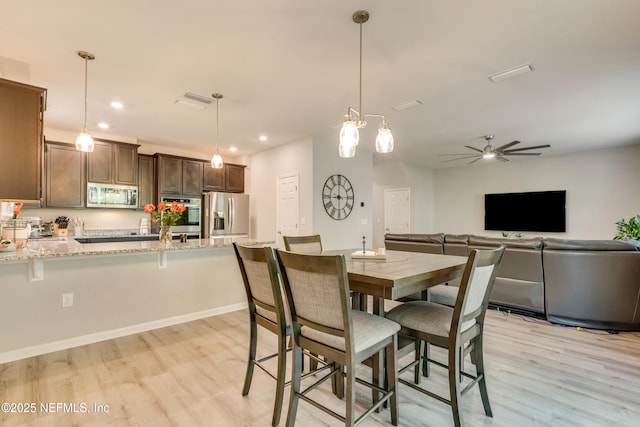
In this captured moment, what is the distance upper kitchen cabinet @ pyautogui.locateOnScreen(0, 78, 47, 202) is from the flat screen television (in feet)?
27.2

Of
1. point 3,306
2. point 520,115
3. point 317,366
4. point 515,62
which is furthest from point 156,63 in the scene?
point 520,115

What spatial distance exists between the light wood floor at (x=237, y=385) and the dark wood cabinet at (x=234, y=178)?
154 inches

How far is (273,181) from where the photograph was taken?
611cm

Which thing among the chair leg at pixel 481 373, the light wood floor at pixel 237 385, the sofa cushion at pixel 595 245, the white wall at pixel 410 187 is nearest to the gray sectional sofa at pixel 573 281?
the sofa cushion at pixel 595 245

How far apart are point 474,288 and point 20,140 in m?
3.52

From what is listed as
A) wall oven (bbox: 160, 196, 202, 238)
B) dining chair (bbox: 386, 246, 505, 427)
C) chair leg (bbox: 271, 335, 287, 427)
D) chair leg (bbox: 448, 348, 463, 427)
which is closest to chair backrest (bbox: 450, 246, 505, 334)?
dining chair (bbox: 386, 246, 505, 427)

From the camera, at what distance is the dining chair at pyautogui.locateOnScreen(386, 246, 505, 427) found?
1567 millimetres

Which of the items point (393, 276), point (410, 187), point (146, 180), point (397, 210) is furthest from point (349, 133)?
point (397, 210)

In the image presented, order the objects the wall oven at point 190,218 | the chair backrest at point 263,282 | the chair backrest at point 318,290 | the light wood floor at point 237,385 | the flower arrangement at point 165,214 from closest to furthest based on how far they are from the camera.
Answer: the chair backrest at point 318,290 < the chair backrest at point 263,282 < the light wood floor at point 237,385 < the flower arrangement at point 165,214 < the wall oven at point 190,218

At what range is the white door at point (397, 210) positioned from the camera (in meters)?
8.07

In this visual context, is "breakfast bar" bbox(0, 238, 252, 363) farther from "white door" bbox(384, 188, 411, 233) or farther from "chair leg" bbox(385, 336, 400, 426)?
"white door" bbox(384, 188, 411, 233)

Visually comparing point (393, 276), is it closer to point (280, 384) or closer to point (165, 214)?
point (280, 384)

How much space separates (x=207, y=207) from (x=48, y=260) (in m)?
3.38

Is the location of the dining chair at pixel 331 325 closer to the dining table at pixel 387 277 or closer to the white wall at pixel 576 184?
the dining table at pixel 387 277
